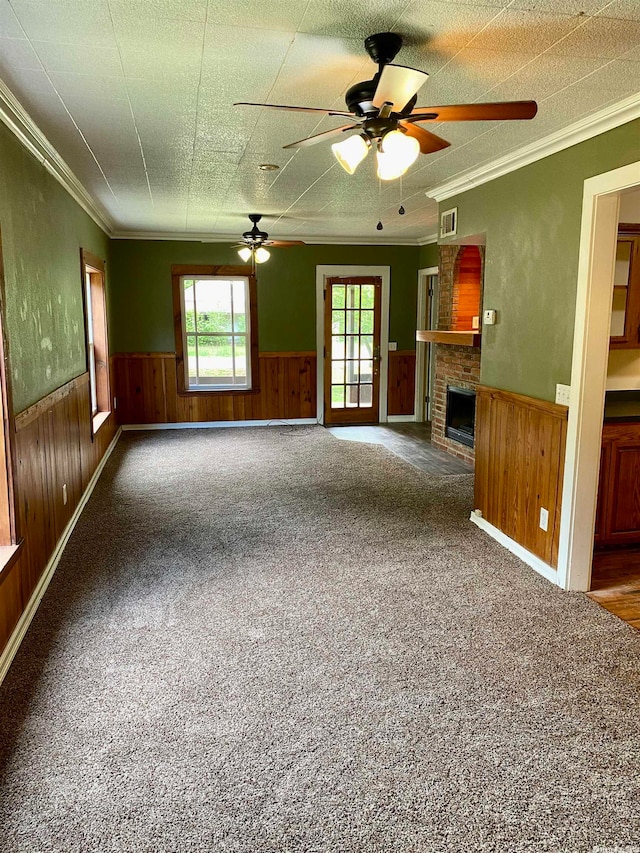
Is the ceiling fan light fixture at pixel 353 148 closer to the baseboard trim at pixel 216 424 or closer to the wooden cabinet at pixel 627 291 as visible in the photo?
the wooden cabinet at pixel 627 291

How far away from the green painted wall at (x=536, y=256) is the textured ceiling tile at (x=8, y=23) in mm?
2604

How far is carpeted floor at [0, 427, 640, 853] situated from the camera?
1.75 metres

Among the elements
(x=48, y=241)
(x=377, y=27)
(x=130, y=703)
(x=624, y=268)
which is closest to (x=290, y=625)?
(x=130, y=703)

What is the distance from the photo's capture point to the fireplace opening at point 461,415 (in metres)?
6.07

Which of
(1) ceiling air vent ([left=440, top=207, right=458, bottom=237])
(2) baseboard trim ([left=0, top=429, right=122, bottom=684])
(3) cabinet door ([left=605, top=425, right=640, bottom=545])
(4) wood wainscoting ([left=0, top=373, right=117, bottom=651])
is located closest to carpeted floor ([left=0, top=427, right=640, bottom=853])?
(2) baseboard trim ([left=0, top=429, right=122, bottom=684])

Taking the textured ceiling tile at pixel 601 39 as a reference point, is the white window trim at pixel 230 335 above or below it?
below

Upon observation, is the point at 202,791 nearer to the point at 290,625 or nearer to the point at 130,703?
the point at 130,703

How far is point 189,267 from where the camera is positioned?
776 cm

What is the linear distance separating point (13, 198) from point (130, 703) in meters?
2.45

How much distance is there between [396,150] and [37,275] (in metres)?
2.33

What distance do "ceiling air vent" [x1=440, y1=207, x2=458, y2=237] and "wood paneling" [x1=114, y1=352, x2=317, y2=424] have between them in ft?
12.3

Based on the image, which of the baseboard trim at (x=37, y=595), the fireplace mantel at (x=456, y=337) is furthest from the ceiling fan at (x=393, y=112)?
the fireplace mantel at (x=456, y=337)

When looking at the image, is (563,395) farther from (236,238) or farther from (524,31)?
(236,238)

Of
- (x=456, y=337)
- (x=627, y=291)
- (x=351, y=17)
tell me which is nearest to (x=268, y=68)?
(x=351, y=17)
